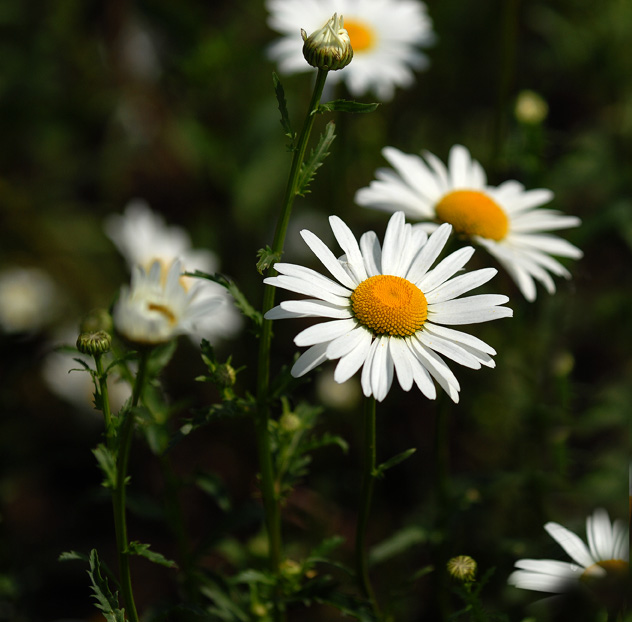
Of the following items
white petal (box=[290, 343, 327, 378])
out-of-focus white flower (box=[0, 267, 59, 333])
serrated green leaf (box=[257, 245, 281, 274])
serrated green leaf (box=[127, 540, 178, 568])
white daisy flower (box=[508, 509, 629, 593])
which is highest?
out-of-focus white flower (box=[0, 267, 59, 333])

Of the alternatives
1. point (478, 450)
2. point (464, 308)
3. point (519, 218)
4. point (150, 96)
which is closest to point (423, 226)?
point (519, 218)

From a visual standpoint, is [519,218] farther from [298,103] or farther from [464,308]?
[298,103]

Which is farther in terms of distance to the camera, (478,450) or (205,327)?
(478,450)

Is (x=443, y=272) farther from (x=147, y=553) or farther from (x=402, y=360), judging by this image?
(x=147, y=553)

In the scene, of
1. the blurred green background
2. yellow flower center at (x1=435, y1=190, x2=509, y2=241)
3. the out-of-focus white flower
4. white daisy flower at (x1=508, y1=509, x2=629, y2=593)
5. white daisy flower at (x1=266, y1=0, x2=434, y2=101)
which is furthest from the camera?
the out-of-focus white flower

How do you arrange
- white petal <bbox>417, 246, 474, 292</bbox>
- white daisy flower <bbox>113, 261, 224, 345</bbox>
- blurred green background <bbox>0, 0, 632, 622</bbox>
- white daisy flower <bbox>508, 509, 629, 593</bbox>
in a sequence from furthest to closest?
blurred green background <bbox>0, 0, 632, 622</bbox> → white petal <bbox>417, 246, 474, 292</bbox> → white daisy flower <bbox>508, 509, 629, 593</bbox> → white daisy flower <bbox>113, 261, 224, 345</bbox>

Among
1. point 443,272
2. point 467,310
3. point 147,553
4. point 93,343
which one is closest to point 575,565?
point 467,310

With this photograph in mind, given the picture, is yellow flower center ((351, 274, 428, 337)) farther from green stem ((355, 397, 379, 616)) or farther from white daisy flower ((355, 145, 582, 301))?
white daisy flower ((355, 145, 582, 301))

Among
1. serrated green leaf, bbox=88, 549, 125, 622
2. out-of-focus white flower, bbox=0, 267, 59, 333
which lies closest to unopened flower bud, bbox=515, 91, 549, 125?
serrated green leaf, bbox=88, 549, 125, 622

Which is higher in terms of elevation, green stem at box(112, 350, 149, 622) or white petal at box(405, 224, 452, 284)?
white petal at box(405, 224, 452, 284)
